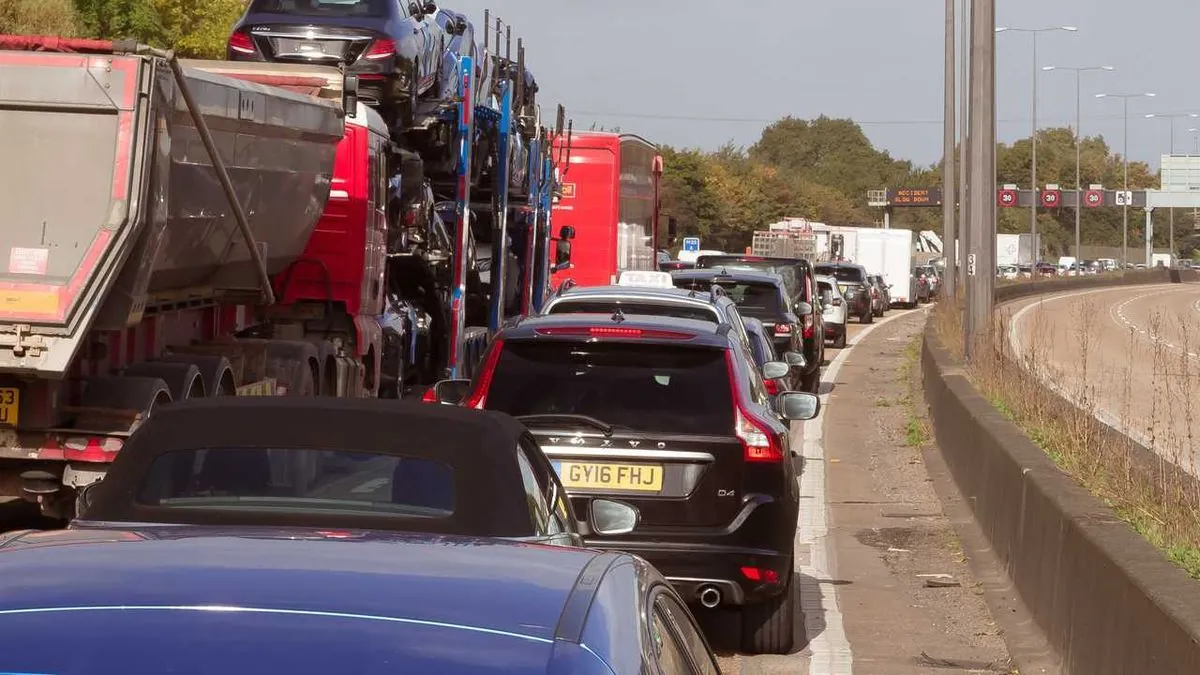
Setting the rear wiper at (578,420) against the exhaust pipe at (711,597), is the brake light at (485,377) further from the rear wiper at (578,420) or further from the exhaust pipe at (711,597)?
the exhaust pipe at (711,597)

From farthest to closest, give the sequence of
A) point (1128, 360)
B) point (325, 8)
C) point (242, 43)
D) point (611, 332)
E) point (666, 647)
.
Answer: point (1128, 360), point (325, 8), point (242, 43), point (611, 332), point (666, 647)

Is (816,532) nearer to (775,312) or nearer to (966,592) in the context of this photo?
(966,592)

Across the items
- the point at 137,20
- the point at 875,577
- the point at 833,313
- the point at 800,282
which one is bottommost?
the point at 875,577

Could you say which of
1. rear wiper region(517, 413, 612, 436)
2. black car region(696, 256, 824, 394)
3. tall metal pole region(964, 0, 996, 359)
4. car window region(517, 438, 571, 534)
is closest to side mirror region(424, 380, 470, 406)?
rear wiper region(517, 413, 612, 436)

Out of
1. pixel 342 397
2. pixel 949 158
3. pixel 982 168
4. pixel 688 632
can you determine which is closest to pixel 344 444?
pixel 342 397

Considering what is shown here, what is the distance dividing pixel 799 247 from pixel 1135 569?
5394cm

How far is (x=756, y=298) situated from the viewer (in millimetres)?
23203

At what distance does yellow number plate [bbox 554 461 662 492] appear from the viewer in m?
8.88

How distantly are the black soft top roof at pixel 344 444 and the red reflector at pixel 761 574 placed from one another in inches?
114

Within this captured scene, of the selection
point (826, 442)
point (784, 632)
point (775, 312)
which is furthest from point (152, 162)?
point (775, 312)

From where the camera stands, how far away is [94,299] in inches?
401

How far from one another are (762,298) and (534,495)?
56.9 feet

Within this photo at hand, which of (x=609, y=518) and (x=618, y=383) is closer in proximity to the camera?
(x=609, y=518)

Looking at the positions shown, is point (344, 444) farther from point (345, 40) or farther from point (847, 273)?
point (847, 273)
